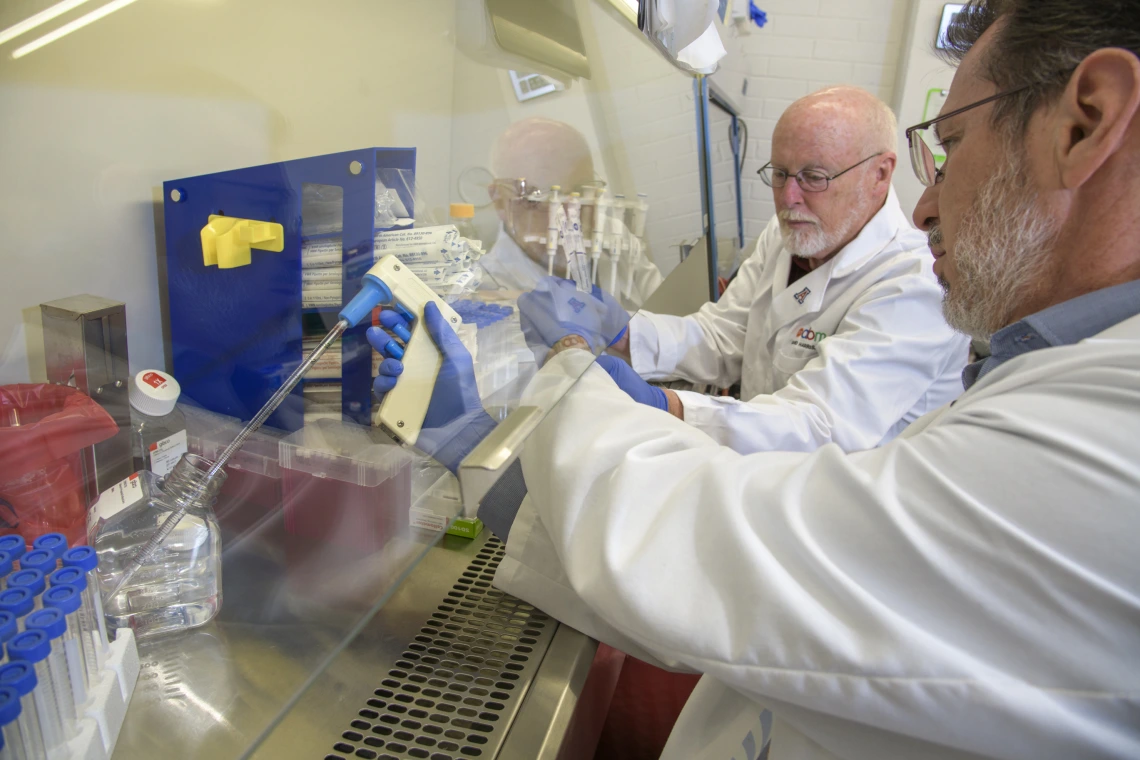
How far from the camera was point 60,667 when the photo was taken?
456 mm

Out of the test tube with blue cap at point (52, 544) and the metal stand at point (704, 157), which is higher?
the metal stand at point (704, 157)

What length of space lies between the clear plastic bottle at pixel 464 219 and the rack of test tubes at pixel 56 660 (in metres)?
0.49

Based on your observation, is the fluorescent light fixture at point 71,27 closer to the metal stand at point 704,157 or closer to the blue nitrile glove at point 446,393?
the blue nitrile glove at point 446,393

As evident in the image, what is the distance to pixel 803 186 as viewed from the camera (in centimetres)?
183

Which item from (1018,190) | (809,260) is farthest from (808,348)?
(1018,190)

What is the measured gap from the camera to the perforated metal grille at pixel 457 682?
0.66 metres

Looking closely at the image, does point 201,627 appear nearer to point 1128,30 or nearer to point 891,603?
point 891,603

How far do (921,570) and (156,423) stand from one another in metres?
0.71

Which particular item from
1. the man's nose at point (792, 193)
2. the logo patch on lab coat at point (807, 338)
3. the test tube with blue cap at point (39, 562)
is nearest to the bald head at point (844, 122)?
the man's nose at point (792, 193)

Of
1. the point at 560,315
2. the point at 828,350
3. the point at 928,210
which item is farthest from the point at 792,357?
the point at 560,315

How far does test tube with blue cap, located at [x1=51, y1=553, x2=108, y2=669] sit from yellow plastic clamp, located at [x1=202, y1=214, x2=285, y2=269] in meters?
0.32

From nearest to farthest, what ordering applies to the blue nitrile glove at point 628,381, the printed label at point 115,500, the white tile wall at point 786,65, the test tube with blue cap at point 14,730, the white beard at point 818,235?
the test tube with blue cap at point 14,730
the printed label at point 115,500
the blue nitrile glove at point 628,381
the white beard at point 818,235
the white tile wall at point 786,65

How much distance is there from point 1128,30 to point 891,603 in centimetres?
59

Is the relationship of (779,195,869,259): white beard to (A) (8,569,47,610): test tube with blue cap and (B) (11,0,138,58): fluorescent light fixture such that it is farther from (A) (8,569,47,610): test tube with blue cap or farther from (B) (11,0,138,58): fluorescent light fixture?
(A) (8,569,47,610): test tube with blue cap
